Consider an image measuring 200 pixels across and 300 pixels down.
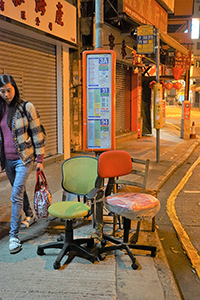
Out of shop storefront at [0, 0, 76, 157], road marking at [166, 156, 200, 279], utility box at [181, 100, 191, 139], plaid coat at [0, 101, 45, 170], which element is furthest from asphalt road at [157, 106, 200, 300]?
utility box at [181, 100, 191, 139]

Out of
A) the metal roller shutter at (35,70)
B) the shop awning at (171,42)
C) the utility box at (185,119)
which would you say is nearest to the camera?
the metal roller shutter at (35,70)

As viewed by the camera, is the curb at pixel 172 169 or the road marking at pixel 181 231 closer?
the road marking at pixel 181 231

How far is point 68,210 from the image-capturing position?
388cm

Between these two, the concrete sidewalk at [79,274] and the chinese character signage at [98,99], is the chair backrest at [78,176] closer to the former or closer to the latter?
the chinese character signage at [98,99]

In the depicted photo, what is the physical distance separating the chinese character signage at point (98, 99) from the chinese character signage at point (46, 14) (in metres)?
2.97

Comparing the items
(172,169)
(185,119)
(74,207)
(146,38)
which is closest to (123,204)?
(74,207)

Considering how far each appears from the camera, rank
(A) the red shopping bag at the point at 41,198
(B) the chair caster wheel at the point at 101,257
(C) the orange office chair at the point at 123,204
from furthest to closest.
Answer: (A) the red shopping bag at the point at 41,198 < (B) the chair caster wheel at the point at 101,257 < (C) the orange office chair at the point at 123,204

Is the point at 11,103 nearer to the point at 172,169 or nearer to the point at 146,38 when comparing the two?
the point at 172,169

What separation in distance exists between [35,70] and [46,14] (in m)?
1.46

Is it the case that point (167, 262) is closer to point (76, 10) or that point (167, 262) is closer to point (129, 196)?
point (129, 196)

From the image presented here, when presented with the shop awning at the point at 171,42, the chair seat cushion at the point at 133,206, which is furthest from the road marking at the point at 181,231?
the shop awning at the point at 171,42

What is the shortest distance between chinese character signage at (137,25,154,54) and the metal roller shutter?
262 centimetres

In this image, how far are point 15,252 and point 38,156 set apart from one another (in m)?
1.24

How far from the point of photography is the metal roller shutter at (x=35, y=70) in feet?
25.5
